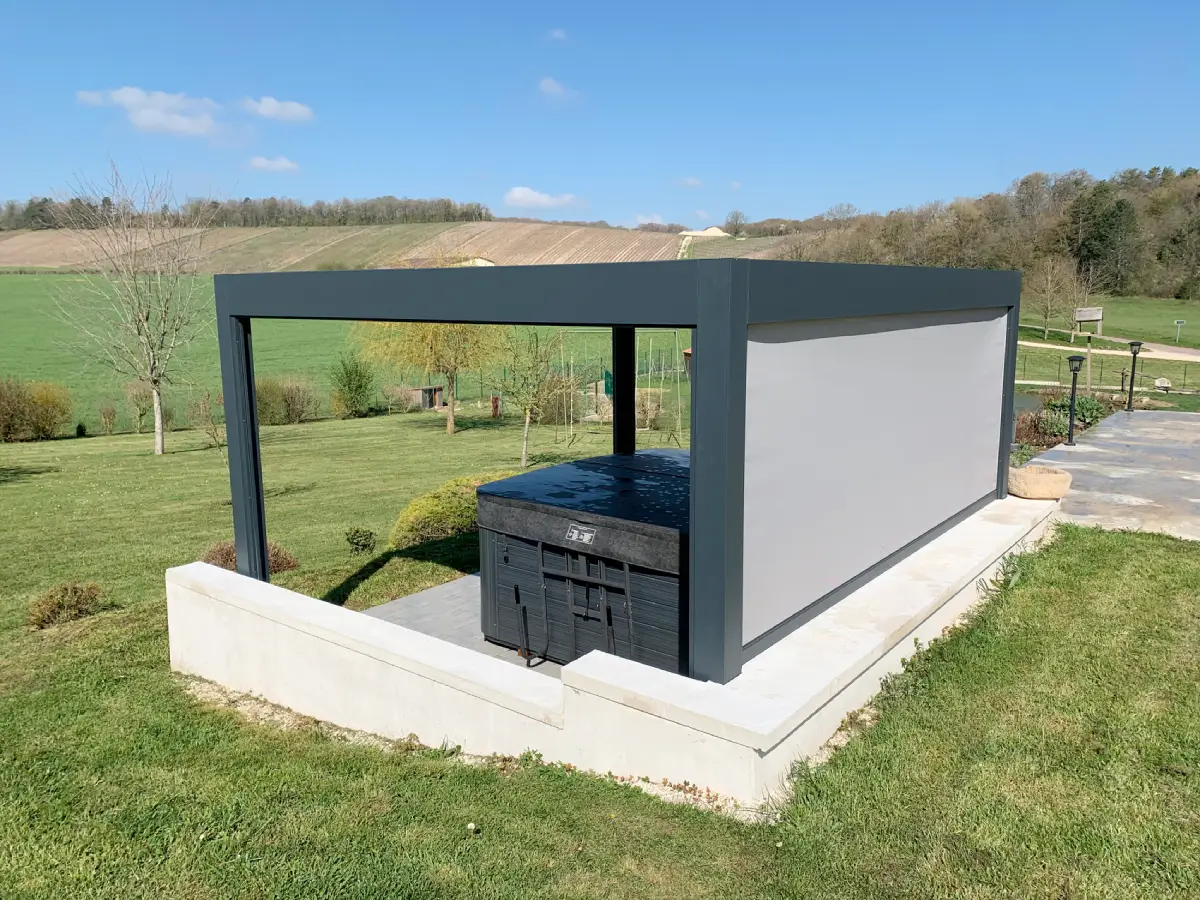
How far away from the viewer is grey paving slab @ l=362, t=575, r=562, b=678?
5.88 m

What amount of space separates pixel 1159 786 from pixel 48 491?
1693 centimetres

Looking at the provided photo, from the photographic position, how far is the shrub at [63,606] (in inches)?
289

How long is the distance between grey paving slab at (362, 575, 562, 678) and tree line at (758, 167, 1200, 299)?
42.4 metres

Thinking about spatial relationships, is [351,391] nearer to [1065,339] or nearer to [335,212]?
[1065,339]

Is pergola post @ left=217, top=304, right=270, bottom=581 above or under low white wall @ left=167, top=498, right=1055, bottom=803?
above

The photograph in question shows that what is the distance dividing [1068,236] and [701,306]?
5799cm

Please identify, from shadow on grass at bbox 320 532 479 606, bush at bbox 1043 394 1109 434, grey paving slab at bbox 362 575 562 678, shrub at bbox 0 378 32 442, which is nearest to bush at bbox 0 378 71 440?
shrub at bbox 0 378 32 442

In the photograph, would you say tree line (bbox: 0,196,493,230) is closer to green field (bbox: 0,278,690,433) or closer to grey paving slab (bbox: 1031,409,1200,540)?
green field (bbox: 0,278,690,433)

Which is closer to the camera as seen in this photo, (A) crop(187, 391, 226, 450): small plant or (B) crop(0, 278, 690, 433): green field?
(A) crop(187, 391, 226, 450): small plant

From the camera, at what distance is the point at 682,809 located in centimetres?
340

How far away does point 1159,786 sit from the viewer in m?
3.48

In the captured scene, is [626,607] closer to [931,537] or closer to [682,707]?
[682,707]

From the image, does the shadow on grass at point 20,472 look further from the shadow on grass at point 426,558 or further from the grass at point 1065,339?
the grass at point 1065,339

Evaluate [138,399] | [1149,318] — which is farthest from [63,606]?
[1149,318]
